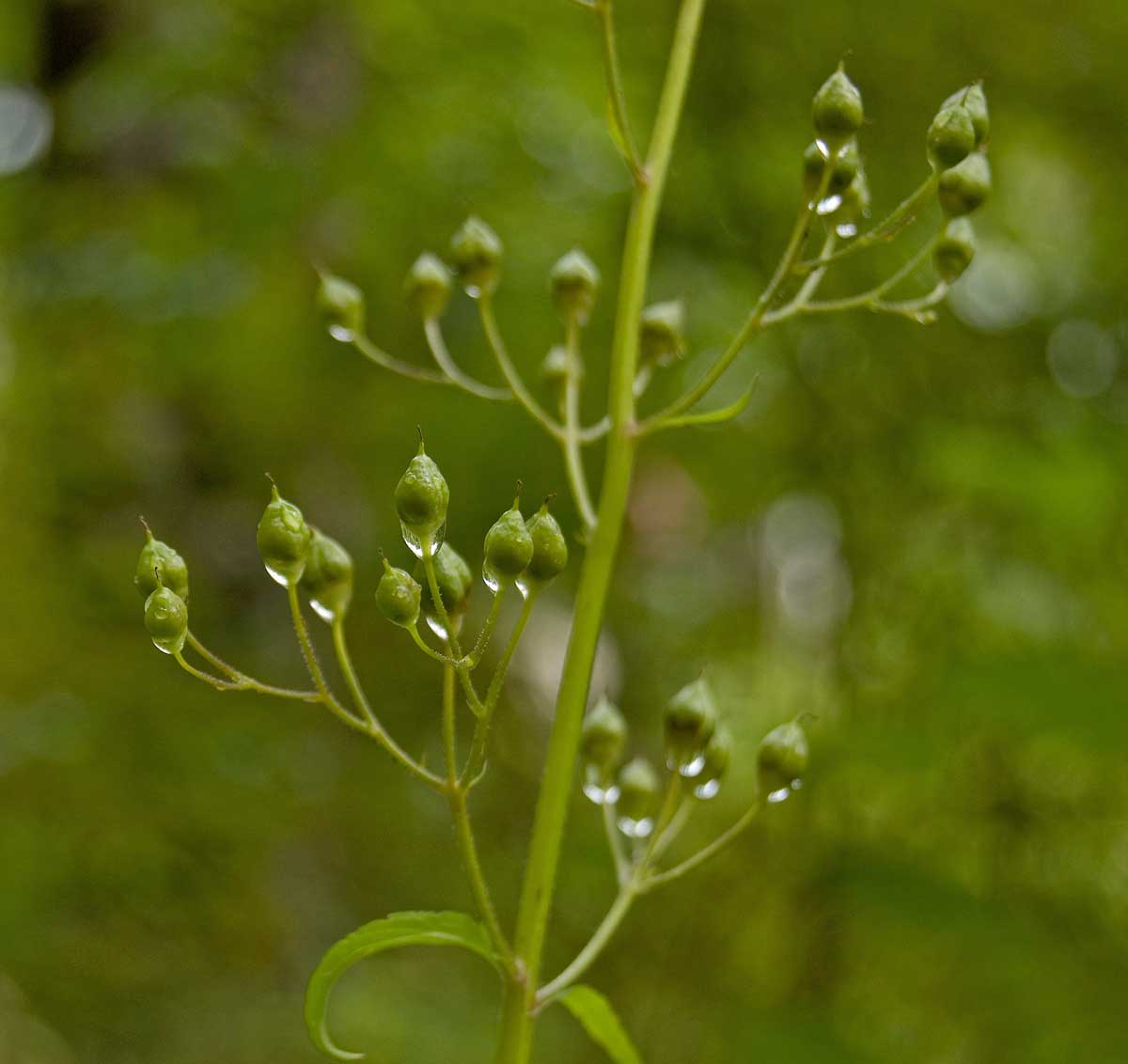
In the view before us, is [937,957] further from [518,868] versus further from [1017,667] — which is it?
[518,868]

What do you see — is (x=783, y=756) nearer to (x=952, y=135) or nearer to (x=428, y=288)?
(x=952, y=135)

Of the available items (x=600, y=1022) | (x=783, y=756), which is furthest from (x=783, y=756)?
(x=600, y=1022)

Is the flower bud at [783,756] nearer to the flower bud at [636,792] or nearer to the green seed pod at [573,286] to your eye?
the flower bud at [636,792]

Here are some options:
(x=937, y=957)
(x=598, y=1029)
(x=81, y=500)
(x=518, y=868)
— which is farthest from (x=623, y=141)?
(x=81, y=500)

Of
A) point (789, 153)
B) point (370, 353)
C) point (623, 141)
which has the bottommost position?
point (370, 353)

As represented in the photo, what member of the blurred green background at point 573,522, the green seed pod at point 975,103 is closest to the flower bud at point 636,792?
the green seed pod at point 975,103

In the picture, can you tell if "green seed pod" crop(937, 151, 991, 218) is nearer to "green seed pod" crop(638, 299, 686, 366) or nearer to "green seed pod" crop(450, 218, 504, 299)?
"green seed pod" crop(638, 299, 686, 366)
